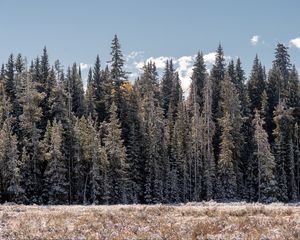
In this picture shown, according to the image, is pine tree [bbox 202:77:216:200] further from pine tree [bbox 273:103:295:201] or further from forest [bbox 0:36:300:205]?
pine tree [bbox 273:103:295:201]

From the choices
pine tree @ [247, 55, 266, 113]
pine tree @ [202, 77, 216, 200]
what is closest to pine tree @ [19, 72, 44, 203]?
pine tree @ [202, 77, 216, 200]

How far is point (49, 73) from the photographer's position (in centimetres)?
8725

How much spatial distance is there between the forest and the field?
40.7 meters

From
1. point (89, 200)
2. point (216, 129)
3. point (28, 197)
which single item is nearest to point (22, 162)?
point (28, 197)

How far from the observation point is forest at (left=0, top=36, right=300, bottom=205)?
6962 centimetres

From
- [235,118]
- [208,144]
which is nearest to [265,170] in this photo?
[208,144]

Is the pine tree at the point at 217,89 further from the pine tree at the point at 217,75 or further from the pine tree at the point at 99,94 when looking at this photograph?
the pine tree at the point at 99,94

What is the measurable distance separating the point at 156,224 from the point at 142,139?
56.2 m

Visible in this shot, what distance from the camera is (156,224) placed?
81.0 ft

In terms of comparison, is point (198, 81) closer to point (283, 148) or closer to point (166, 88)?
point (166, 88)

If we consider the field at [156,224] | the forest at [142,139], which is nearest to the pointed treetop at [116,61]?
the forest at [142,139]

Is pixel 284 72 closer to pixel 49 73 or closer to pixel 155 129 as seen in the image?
pixel 155 129

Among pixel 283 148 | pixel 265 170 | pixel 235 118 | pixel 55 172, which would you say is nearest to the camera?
pixel 55 172

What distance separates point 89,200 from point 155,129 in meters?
15.5
